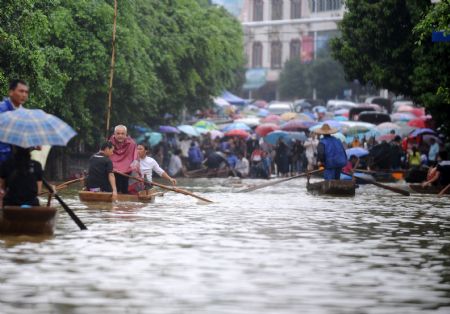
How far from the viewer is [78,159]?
48.4 metres

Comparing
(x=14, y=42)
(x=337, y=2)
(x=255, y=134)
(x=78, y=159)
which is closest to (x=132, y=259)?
(x=14, y=42)

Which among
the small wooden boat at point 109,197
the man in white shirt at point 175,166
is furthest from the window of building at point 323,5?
the small wooden boat at point 109,197

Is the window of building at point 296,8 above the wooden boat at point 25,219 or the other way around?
above

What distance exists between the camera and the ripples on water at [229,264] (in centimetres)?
1059

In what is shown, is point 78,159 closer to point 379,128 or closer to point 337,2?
point 379,128

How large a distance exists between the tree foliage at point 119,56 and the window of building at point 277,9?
6578 cm

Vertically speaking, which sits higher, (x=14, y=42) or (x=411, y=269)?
(x=14, y=42)

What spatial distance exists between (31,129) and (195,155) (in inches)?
1548

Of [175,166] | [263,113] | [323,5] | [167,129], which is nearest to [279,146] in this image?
[175,166]

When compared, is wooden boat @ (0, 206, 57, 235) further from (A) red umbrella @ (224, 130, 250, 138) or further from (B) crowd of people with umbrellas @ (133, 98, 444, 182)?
(A) red umbrella @ (224, 130, 250, 138)

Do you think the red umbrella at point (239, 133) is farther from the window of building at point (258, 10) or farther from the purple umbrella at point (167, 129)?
the window of building at point (258, 10)

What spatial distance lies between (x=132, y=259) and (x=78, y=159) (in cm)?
3500

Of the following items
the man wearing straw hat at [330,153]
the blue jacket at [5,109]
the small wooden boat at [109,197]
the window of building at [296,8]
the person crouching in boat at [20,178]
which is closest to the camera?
the person crouching in boat at [20,178]

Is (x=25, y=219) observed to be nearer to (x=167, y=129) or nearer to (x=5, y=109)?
(x=5, y=109)
